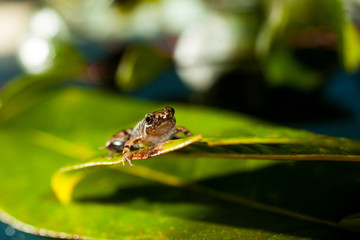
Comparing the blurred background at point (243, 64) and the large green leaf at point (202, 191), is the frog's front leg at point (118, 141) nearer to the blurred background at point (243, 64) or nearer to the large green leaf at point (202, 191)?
the large green leaf at point (202, 191)

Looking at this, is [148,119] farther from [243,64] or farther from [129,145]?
[243,64]

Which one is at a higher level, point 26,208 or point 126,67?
point 126,67

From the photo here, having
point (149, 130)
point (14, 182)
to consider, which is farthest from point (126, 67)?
point (149, 130)

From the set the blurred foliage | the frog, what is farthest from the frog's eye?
the blurred foliage

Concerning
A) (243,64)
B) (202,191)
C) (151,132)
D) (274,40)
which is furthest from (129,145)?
(243,64)

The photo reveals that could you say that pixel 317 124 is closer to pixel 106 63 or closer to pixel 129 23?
pixel 106 63

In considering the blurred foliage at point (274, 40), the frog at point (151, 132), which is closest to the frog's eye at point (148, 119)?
the frog at point (151, 132)
